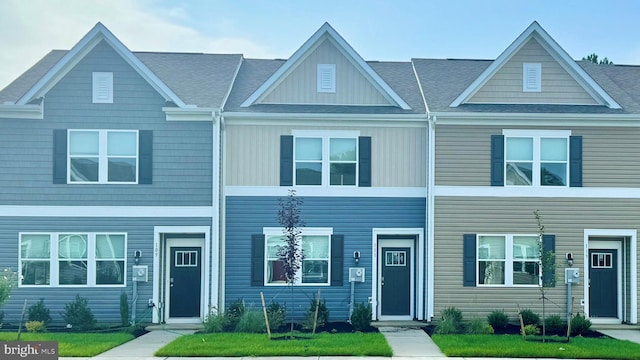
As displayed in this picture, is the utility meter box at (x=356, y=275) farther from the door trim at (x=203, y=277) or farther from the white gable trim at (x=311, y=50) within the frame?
the white gable trim at (x=311, y=50)

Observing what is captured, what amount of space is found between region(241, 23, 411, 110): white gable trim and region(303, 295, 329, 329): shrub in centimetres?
591

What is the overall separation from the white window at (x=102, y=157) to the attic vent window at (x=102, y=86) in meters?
0.88

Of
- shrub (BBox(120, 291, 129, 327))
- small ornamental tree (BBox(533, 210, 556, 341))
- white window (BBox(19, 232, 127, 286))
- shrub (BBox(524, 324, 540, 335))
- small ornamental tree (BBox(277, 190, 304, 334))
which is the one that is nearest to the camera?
small ornamental tree (BBox(533, 210, 556, 341))

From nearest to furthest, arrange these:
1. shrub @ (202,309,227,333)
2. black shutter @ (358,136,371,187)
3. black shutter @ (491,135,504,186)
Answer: shrub @ (202,309,227,333) < black shutter @ (491,135,504,186) < black shutter @ (358,136,371,187)

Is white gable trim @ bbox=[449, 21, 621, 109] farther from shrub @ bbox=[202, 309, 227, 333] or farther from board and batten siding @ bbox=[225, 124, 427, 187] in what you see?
shrub @ bbox=[202, 309, 227, 333]

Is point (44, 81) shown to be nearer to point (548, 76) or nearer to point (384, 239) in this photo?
point (384, 239)

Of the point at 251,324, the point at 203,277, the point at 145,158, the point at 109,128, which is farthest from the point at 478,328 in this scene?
the point at 109,128

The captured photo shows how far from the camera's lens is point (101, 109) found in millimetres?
15859

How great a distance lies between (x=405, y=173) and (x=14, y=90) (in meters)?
11.5

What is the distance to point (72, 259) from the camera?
51.9 feet

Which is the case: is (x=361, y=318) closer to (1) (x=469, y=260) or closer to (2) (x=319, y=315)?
(2) (x=319, y=315)

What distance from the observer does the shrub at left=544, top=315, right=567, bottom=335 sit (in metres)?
14.9

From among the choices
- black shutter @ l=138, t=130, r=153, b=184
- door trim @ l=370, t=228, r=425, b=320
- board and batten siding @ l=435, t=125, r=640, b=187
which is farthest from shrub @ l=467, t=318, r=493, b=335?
black shutter @ l=138, t=130, r=153, b=184

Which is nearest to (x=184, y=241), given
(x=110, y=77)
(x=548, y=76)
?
(x=110, y=77)
